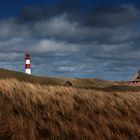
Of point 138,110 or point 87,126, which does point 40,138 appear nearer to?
point 87,126

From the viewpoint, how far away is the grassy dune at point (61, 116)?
754cm

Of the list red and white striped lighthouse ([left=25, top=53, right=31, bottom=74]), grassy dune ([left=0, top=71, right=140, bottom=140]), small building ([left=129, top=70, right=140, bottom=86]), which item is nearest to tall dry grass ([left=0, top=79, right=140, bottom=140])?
grassy dune ([left=0, top=71, right=140, bottom=140])

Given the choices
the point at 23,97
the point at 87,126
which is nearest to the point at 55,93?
the point at 23,97

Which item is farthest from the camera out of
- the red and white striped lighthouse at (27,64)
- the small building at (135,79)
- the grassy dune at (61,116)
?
the small building at (135,79)

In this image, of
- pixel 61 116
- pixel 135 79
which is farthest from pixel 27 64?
pixel 61 116

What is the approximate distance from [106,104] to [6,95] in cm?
376

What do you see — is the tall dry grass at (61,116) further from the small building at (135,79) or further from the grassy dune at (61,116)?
the small building at (135,79)

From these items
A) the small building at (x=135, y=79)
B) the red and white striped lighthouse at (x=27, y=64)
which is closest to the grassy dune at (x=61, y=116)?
the red and white striped lighthouse at (x=27, y=64)

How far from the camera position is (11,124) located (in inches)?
289

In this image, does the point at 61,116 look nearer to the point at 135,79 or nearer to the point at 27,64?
the point at 27,64

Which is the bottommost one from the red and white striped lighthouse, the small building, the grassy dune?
the grassy dune

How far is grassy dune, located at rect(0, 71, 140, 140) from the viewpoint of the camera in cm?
754

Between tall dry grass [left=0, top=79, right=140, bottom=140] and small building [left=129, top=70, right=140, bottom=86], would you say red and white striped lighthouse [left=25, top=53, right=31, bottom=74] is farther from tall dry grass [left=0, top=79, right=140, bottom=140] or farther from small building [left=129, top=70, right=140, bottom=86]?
tall dry grass [left=0, top=79, right=140, bottom=140]

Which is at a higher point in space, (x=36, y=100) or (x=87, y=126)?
(x=36, y=100)
